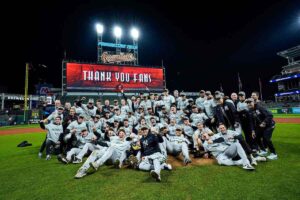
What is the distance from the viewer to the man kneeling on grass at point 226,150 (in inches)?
215

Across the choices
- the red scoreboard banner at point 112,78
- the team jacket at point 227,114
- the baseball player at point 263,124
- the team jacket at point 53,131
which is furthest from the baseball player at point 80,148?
the red scoreboard banner at point 112,78

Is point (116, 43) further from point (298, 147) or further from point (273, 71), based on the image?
point (273, 71)

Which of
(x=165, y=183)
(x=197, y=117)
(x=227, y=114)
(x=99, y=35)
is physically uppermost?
(x=99, y=35)

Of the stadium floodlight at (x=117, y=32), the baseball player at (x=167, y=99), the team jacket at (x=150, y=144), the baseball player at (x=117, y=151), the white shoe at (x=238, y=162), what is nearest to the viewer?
the white shoe at (x=238, y=162)

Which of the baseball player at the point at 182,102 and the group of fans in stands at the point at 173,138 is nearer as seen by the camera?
the group of fans in stands at the point at 173,138

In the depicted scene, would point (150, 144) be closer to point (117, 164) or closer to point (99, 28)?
point (117, 164)

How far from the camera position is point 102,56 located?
119 feet

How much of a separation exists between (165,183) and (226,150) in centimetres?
247

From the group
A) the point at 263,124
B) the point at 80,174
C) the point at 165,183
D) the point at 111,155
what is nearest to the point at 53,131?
the point at 111,155

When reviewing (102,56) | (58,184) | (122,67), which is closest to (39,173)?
(58,184)

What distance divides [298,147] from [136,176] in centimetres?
708

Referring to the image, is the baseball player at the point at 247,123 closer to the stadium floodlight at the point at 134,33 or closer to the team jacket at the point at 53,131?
the team jacket at the point at 53,131

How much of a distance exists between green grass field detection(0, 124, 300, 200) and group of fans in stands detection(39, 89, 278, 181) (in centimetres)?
36

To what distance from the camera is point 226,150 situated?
5.89m
